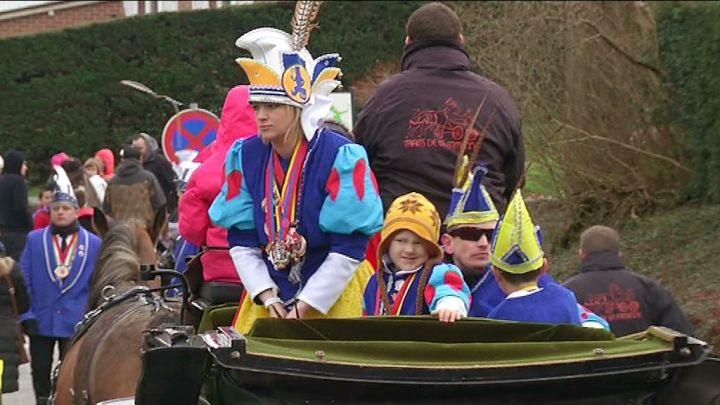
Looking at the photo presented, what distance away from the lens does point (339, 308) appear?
6383 mm

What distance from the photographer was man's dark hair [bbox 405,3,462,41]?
24.8ft

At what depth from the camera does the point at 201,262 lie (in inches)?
299

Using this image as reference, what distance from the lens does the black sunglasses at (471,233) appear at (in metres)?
6.37

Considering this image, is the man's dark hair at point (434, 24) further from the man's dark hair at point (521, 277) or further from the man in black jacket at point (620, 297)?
the man in black jacket at point (620, 297)

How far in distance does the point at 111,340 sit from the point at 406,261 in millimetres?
2082

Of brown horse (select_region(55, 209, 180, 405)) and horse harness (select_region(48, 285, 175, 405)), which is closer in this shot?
brown horse (select_region(55, 209, 180, 405))

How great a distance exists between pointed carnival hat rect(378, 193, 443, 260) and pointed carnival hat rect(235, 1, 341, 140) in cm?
46

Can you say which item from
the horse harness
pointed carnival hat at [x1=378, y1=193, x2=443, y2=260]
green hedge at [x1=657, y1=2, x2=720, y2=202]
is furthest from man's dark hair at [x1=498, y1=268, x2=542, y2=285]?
green hedge at [x1=657, y1=2, x2=720, y2=202]

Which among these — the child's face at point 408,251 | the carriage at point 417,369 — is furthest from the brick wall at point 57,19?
the carriage at point 417,369

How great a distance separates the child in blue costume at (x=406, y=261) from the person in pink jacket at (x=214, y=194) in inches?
52.0

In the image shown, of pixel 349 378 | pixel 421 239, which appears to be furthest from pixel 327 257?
pixel 349 378

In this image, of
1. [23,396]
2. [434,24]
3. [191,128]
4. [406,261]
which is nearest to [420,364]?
[406,261]

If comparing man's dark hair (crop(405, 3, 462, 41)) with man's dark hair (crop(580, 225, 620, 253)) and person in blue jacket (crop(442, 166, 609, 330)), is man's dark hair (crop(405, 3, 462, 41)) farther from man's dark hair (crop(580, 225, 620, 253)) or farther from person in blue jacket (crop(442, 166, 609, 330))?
man's dark hair (crop(580, 225, 620, 253))

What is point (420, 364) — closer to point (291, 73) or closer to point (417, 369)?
point (417, 369)
